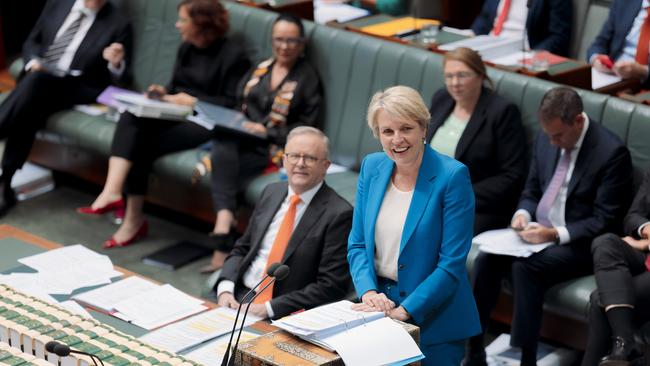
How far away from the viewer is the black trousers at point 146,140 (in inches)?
237

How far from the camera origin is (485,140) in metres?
5.09

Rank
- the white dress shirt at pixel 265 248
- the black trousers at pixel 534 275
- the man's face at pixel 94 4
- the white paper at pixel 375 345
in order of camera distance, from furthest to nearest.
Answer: the man's face at pixel 94 4
the black trousers at pixel 534 275
the white dress shirt at pixel 265 248
the white paper at pixel 375 345

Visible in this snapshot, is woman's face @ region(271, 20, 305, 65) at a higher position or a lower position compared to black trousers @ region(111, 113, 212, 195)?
higher

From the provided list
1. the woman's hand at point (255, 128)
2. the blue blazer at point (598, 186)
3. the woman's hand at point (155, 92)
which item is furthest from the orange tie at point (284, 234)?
the woman's hand at point (155, 92)

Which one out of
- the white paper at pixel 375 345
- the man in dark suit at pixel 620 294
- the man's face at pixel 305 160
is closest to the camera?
the white paper at pixel 375 345

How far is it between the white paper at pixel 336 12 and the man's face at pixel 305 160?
6.37 ft

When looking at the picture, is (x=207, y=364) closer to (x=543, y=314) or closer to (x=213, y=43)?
(x=543, y=314)

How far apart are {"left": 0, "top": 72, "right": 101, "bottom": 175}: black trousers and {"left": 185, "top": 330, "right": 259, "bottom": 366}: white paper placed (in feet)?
10.1

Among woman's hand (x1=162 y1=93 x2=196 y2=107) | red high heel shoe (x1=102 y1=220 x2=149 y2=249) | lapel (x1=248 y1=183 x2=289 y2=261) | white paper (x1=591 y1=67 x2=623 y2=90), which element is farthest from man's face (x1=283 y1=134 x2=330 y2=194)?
red high heel shoe (x1=102 y1=220 x2=149 y2=249)

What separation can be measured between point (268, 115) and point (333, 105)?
34 centimetres

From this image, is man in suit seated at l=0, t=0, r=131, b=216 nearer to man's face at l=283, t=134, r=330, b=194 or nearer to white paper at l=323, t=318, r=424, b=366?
man's face at l=283, t=134, r=330, b=194

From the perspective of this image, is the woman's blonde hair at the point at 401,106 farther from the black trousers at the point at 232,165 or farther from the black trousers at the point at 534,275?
the black trousers at the point at 232,165

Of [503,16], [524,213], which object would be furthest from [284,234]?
[503,16]

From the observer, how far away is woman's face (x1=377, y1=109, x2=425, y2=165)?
3.49m
